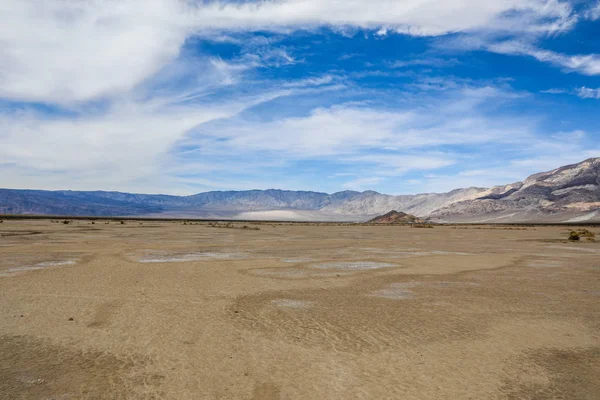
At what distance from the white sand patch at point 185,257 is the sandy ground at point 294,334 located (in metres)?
3.32

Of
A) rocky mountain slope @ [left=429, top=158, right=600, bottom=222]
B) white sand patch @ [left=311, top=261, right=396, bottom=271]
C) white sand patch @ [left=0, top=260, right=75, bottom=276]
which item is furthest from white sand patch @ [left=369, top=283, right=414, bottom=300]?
rocky mountain slope @ [left=429, top=158, right=600, bottom=222]

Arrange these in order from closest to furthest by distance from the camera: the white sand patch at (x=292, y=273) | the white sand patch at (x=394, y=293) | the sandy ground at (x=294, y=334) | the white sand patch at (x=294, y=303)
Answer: the sandy ground at (x=294, y=334) → the white sand patch at (x=294, y=303) → the white sand patch at (x=394, y=293) → the white sand patch at (x=292, y=273)

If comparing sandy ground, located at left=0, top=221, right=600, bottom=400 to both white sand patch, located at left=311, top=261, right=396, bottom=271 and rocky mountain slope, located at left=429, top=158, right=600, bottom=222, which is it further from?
rocky mountain slope, located at left=429, top=158, right=600, bottom=222

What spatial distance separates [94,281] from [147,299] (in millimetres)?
3500

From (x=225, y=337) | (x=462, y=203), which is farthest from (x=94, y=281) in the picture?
(x=462, y=203)

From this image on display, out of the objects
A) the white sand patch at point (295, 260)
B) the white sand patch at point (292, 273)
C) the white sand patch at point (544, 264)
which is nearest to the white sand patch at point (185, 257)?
the white sand patch at point (295, 260)

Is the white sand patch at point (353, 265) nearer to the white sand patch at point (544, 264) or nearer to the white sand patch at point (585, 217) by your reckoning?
the white sand patch at point (544, 264)

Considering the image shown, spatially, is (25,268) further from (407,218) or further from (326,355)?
(407,218)

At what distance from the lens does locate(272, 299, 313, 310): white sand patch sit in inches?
429

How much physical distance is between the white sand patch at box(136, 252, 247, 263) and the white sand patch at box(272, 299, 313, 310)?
9733mm

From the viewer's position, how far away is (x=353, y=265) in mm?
19078

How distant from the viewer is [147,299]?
11.3 meters

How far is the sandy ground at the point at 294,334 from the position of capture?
607cm

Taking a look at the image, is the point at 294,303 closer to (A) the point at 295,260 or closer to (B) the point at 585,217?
(A) the point at 295,260
